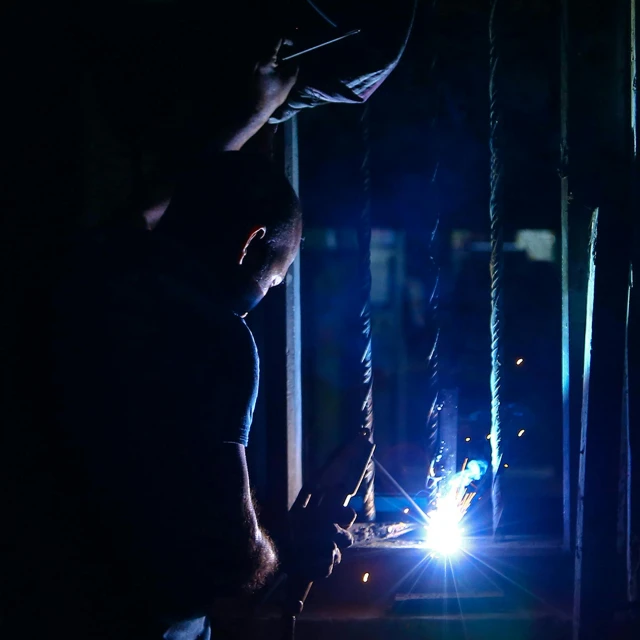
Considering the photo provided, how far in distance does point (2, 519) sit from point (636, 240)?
3312 millimetres

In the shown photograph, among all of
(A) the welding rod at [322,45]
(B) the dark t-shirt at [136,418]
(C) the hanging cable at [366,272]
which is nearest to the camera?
(B) the dark t-shirt at [136,418]

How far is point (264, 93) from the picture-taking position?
7.95 feet

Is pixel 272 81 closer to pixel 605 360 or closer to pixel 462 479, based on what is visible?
pixel 605 360

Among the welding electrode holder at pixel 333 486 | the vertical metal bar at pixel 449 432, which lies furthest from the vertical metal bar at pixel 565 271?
the welding electrode holder at pixel 333 486

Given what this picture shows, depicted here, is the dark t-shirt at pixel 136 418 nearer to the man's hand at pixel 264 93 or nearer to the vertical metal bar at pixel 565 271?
the man's hand at pixel 264 93

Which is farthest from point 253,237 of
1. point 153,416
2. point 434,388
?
point 434,388

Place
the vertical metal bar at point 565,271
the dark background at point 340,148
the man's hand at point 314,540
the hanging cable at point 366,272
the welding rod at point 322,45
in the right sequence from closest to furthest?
the man's hand at point 314,540, the welding rod at point 322,45, the dark background at point 340,148, the vertical metal bar at point 565,271, the hanging cable at point 366,272

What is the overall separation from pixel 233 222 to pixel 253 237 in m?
0.10

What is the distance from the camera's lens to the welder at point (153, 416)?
5.57ft

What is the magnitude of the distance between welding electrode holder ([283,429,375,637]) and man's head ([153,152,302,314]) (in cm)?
77

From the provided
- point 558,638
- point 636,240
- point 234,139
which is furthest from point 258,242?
point 558,638

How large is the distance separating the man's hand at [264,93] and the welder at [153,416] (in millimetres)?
500

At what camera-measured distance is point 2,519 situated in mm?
2266

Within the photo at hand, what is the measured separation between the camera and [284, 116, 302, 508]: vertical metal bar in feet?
9.09
